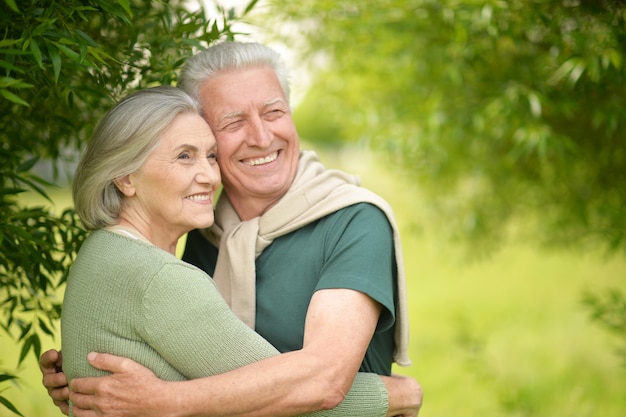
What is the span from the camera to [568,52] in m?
4.07

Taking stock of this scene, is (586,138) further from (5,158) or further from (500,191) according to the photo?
(5,158)

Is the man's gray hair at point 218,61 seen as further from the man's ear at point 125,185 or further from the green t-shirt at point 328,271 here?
the green t-shirt at point 328,271

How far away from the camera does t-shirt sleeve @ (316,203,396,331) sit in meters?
2.22

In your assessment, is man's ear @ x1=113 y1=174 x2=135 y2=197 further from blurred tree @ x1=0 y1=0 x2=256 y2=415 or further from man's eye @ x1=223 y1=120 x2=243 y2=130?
man's eye @ x1=223 y1=120 x2=243 y2=130

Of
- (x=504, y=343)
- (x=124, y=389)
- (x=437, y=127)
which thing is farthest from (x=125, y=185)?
(x=504, y=343)

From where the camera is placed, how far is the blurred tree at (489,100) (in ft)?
12.2

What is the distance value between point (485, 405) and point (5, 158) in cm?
415

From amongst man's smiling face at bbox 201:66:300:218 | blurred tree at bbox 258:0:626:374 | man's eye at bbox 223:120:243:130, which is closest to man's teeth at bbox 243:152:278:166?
man's smiling face at bbox 201:66:300:218

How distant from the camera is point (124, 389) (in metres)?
2.05

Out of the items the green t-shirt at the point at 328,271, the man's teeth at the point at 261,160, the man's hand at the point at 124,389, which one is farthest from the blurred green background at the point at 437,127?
the green t-shirt at the point at 328,271

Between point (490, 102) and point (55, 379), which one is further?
point (490, 102)

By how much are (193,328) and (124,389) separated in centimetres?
25

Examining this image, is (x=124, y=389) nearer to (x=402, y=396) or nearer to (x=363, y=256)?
(x=363, y=256)

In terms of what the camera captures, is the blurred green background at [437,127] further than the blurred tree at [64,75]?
Yes
